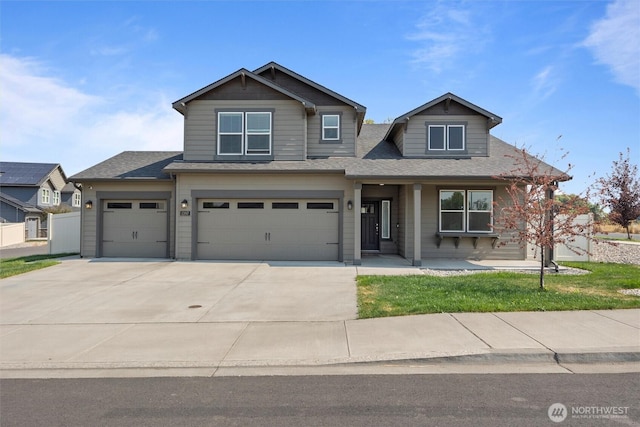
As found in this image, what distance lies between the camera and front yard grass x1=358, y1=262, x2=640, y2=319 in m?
7.68

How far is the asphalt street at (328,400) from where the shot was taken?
3830 millimetres

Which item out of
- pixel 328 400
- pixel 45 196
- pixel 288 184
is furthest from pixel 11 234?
pixel 328 400

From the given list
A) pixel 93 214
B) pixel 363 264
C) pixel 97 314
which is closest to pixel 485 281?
pixel 363 264

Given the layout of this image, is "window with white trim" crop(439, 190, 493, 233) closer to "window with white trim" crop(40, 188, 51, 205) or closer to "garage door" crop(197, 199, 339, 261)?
"garage door" crop(197, 199, 339, 261)

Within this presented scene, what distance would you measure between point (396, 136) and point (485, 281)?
910cm

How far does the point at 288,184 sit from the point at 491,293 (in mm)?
8358

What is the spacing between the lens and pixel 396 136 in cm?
1783

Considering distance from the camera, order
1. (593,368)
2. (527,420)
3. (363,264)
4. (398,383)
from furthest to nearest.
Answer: (363,264), (593,368), (398,383), (527,420)

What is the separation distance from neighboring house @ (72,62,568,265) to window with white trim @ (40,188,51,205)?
94.2 ft

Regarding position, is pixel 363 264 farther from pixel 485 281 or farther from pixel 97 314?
pixel 97 314

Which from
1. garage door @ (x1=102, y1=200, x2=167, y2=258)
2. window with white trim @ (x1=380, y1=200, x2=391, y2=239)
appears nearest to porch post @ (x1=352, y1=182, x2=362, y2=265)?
window with white trim @ (x1=380, y1=200, x2=391, y2=239)

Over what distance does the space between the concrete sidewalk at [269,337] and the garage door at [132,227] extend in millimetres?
6231

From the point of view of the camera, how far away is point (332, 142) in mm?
16469

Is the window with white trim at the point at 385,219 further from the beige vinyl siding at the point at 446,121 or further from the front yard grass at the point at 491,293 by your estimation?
the front yard grass at the point at 491,293
